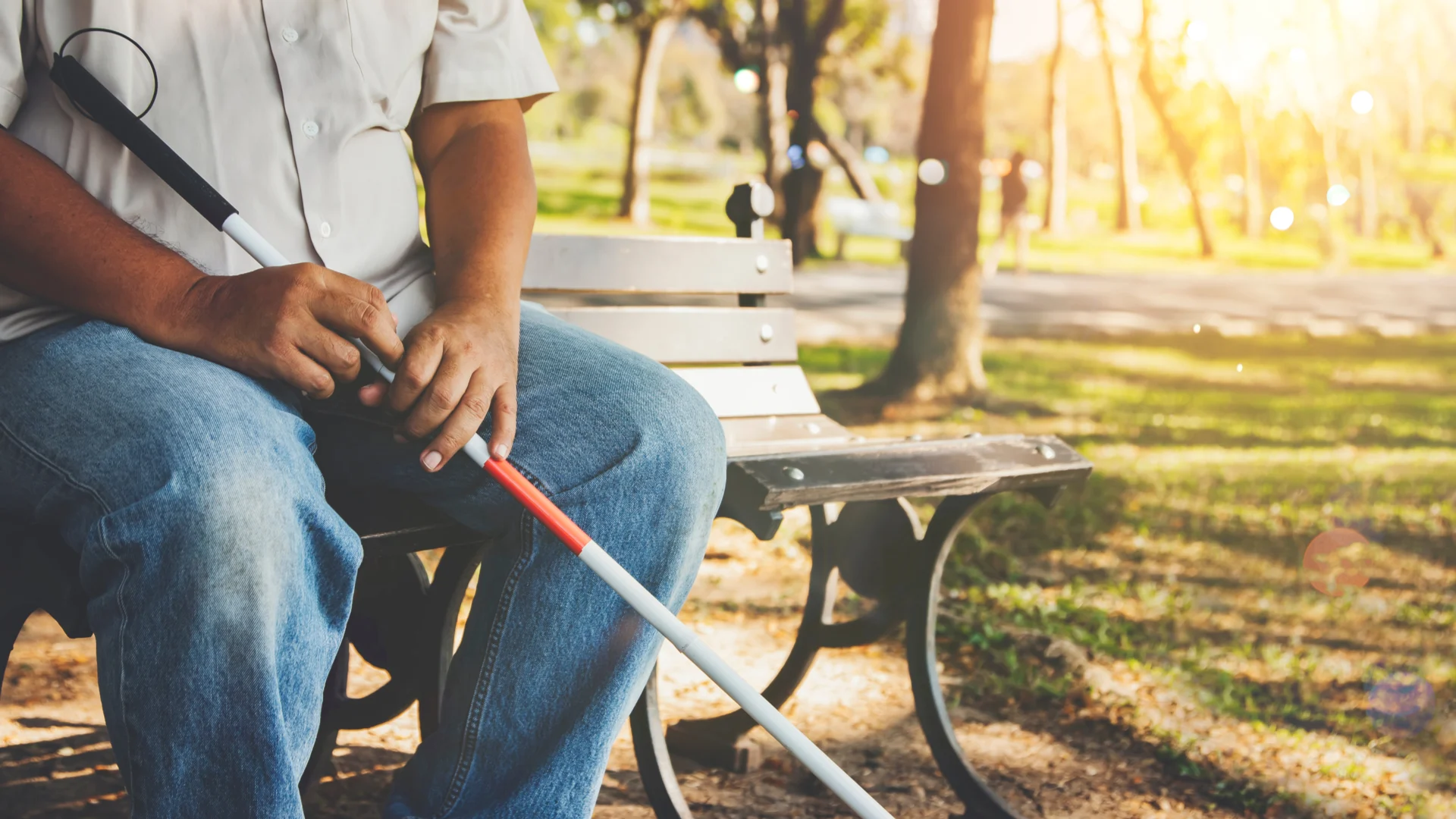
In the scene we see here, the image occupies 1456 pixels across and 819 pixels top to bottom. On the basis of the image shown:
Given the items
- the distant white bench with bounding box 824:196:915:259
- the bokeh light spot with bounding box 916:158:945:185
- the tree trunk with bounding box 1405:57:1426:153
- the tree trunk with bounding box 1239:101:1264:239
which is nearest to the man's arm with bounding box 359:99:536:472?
the bokeh light spot with bounding box 916:158:945:185

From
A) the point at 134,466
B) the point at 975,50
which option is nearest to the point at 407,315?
the point at 134,466

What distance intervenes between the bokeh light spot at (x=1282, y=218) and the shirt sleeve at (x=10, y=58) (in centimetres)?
1826

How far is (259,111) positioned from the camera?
71.7 inches

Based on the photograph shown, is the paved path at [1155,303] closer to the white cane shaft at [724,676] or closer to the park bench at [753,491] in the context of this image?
the park bench at [753,491]

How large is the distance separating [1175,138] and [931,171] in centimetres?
934

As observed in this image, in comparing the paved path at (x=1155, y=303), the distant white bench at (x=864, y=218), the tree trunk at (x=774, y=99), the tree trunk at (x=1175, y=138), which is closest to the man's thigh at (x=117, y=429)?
the paved path at (x=1155, y=303)

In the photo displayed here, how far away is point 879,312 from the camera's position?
13773mm

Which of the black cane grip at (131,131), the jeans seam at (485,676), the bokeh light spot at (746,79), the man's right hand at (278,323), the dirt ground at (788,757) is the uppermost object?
the bokeh light spot at (746,79)

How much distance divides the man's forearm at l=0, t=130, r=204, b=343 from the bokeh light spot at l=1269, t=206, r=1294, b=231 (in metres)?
18.3

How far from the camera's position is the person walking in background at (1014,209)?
56.4 ft

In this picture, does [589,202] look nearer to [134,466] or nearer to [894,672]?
[894,672]

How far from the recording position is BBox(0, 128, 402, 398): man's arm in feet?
5.14

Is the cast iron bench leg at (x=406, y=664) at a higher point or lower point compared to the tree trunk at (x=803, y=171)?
lower

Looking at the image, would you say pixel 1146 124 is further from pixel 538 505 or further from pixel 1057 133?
A: pixel 538 505
